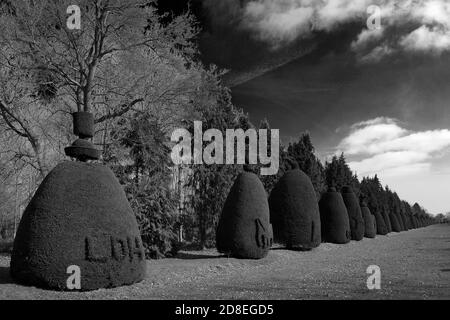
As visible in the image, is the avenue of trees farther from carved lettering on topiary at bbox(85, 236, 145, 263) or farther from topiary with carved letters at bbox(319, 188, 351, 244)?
topiary with carved letters at bbox(319, 188, 351, 244)

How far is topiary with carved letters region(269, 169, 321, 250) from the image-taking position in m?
22.2

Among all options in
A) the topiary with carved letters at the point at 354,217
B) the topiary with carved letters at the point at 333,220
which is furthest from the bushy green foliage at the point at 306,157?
the topiary with carved letters at the point at 333,220

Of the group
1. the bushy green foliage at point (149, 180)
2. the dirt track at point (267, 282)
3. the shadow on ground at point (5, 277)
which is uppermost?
the bushy green foliage at point (149, 180)

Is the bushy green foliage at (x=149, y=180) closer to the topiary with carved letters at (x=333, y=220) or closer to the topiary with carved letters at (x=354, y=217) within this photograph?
the topiary with carved letters at (x=333, y=220)

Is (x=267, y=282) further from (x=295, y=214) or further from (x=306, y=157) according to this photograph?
(x=306, y=157)

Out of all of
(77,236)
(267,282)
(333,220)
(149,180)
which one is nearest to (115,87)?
(149,180)

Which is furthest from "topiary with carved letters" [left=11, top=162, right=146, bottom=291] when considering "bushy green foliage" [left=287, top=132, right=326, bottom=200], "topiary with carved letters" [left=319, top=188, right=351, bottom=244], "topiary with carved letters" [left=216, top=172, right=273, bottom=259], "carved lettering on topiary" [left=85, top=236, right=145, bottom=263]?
"bushy green foliage" [left=287, top=132, right=326, bottom=200]

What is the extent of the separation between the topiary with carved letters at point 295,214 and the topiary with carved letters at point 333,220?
6.01 meters

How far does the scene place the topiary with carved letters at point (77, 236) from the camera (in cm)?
917

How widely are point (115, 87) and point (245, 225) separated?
9.18 meters

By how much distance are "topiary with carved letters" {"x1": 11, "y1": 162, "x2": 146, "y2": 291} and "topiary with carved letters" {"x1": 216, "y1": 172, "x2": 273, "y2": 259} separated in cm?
689

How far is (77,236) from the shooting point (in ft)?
30.9
